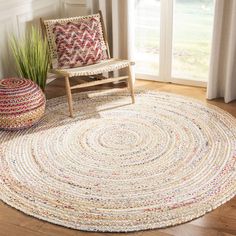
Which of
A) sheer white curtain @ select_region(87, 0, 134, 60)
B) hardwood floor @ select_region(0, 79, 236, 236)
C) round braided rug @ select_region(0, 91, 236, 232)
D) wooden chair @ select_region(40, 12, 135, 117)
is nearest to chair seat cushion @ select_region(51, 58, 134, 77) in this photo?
wooden chair @ select_region(40, 12, 135, 117)

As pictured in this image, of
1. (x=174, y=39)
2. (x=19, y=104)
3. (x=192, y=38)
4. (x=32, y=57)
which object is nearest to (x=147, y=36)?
(x=174, y=39)

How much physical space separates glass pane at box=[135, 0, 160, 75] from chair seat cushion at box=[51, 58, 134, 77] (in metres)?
0.48

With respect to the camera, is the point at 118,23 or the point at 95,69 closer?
the point at 95,69

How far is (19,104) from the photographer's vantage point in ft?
9.68

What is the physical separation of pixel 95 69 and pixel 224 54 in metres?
1.03

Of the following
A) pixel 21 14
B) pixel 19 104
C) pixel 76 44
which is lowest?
pixel 19 104

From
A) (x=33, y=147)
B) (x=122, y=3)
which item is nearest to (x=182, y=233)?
(x=33, y=147)

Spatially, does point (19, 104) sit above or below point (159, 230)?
above

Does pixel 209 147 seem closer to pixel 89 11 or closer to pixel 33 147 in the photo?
pixel 33 147

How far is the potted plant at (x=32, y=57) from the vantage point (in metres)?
3.33

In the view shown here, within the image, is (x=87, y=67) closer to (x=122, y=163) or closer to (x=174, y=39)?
(x=174, y=39)

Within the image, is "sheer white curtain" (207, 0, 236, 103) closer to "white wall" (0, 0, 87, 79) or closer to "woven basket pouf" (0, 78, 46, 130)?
"white wall" (0, 0, 87, 79)

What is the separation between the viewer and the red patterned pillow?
338cm

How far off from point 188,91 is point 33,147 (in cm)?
149
